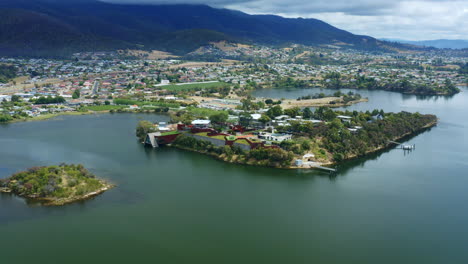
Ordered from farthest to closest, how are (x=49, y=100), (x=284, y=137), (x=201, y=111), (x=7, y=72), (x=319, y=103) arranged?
1. (x=7, y=72)
2. (x=319, y=103)
3. (x=49, y=100)
4. (x=201, y=111)
5. (x=284, y=137)

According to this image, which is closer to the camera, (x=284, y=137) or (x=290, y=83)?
(x=284, y=137)

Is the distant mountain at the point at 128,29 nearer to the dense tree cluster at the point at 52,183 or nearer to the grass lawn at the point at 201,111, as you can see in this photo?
the grass lawn at the point at 201,111

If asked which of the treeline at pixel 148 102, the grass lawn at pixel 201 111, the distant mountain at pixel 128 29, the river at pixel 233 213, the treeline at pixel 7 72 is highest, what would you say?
the distant mountain at pixel 128 29

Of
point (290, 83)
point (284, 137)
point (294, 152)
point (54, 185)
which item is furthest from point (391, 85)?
point (54, 185)

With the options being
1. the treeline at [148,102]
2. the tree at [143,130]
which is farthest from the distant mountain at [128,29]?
the tree at [143,130]

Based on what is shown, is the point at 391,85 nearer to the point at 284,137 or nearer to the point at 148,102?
the point at 148,102
